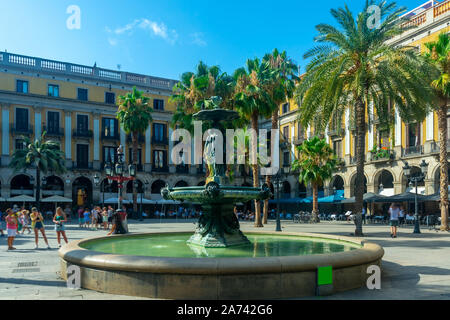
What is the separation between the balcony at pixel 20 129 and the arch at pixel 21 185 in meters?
4.43

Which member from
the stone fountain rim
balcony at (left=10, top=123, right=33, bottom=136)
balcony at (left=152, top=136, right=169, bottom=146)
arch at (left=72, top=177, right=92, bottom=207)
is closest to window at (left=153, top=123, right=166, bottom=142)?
balcony at (left=152, top=136, right=169, bottom=146)

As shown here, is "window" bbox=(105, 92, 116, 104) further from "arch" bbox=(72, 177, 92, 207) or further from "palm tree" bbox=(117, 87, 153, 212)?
"arch" bbox=(72, 177, 92, 207)

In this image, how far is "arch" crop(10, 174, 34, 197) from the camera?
40156 mm

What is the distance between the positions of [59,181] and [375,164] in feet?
108

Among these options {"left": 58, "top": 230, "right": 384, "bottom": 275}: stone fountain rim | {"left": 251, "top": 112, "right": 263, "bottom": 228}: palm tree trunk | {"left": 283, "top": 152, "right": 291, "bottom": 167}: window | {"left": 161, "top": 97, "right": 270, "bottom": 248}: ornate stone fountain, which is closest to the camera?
{"left": 58, "top": 230, "right": 384, "bottom": 275}: stone fountain rim

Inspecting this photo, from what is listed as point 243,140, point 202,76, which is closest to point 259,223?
point 243,140

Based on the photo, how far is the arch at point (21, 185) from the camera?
40.2m

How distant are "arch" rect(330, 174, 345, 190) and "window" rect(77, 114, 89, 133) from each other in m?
28.7

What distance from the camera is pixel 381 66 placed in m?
17.2

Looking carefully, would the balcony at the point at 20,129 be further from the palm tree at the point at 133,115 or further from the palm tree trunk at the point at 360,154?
the palm tree trunk at the point at 360,154

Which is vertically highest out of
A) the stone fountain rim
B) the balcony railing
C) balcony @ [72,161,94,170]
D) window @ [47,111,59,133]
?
the balcony railing

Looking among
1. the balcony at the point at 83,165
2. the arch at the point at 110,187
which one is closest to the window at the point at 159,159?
the arch at the point at 110,187

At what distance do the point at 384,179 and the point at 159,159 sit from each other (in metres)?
26.4

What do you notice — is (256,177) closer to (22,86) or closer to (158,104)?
(158,104)
